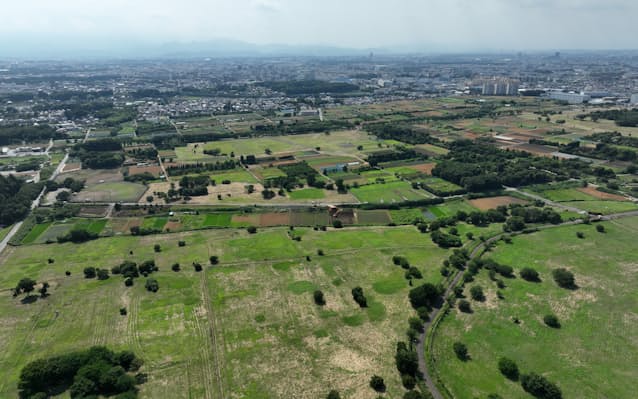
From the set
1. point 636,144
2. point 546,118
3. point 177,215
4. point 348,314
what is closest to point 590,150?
point 636,144

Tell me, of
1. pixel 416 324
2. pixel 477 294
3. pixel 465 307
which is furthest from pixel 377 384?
pixel 477 294

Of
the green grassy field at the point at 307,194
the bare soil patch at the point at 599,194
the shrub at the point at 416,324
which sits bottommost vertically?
the shrub at the point at 416,324

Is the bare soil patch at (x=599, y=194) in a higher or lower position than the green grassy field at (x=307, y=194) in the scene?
higher

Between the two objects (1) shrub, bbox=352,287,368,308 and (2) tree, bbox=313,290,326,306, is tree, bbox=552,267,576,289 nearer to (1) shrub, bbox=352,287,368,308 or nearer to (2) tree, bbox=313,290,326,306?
(1) shrub, bbox=352,287,368,308

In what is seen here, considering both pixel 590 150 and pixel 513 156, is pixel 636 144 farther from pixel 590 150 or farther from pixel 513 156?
pixel 513 156

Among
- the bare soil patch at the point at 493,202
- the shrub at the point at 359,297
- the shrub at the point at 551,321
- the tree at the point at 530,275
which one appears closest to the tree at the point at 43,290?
the shrub at the point at 359,297

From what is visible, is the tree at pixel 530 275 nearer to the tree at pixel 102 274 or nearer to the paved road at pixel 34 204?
the tree at pixel 102 274
